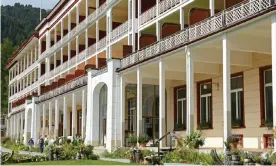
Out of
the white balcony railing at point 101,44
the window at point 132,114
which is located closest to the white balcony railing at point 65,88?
the white balcony railing at point 101,44

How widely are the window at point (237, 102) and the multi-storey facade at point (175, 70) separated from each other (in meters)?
0.05

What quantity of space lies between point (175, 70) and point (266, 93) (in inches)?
202

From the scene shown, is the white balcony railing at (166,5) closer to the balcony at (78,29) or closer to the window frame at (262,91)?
the window frame at (262,91)

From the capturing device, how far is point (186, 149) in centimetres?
1836

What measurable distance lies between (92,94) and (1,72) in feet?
191

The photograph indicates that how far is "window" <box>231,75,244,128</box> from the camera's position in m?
22.5

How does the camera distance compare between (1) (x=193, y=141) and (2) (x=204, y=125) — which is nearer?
(1) (x=193, y=141)

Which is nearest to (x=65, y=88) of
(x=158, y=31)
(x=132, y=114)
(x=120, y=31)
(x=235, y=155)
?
(x=132, y=114)

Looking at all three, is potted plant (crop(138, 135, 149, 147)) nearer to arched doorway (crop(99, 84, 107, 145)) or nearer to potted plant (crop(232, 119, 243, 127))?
potted plant (crop(232, 119, 243, 127))

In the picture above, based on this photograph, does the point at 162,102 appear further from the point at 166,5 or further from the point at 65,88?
the point at 65,88

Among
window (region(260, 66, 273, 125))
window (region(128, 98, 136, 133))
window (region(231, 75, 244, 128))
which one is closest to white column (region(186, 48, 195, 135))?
window (region(260, 66, 273, 125))

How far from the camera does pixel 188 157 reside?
17.8 meters

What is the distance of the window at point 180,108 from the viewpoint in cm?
2808

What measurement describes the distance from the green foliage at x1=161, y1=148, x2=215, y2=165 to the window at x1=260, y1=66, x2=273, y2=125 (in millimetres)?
4532
